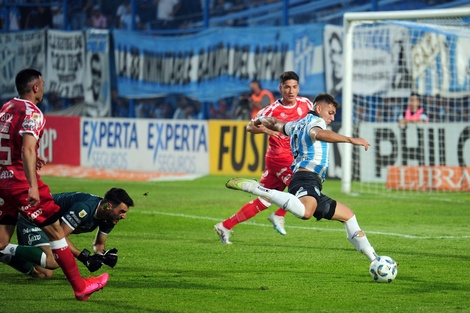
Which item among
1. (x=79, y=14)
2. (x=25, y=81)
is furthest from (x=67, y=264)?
(x=79, y=14)

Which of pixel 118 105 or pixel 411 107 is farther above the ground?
pixel 118 105

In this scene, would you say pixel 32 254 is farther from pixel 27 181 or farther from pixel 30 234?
pixel 27 181

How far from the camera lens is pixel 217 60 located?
82.1 feet

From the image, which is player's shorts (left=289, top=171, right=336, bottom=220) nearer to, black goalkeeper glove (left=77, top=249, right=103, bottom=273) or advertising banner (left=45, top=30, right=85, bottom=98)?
black goalkeeper glove (left=77, top=249, right=103, bottom=273)

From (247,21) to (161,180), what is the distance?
7.69 metres

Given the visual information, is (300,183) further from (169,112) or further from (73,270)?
(169,112)

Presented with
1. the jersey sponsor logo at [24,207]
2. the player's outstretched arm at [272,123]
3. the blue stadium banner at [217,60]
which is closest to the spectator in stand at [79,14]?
the blue stadium banner at [217,60]

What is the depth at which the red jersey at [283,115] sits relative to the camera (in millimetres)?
12359

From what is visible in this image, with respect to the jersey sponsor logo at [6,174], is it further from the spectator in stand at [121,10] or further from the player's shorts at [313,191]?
the spectator in stand at [121,10]

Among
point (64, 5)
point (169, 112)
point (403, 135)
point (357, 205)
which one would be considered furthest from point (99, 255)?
point (64, 5)

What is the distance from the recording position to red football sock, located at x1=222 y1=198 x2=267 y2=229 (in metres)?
12.2

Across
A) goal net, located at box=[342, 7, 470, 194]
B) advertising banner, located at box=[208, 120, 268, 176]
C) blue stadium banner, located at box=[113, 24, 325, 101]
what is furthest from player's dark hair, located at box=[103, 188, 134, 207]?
blue stadium banner, located at box=[113, 24, 325, 101]

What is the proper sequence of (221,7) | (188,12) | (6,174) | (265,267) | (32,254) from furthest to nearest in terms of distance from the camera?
(188,12) → (221,7) → (265,267) → (32,254) → (6,174)

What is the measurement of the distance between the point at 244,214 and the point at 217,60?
43.1ft
